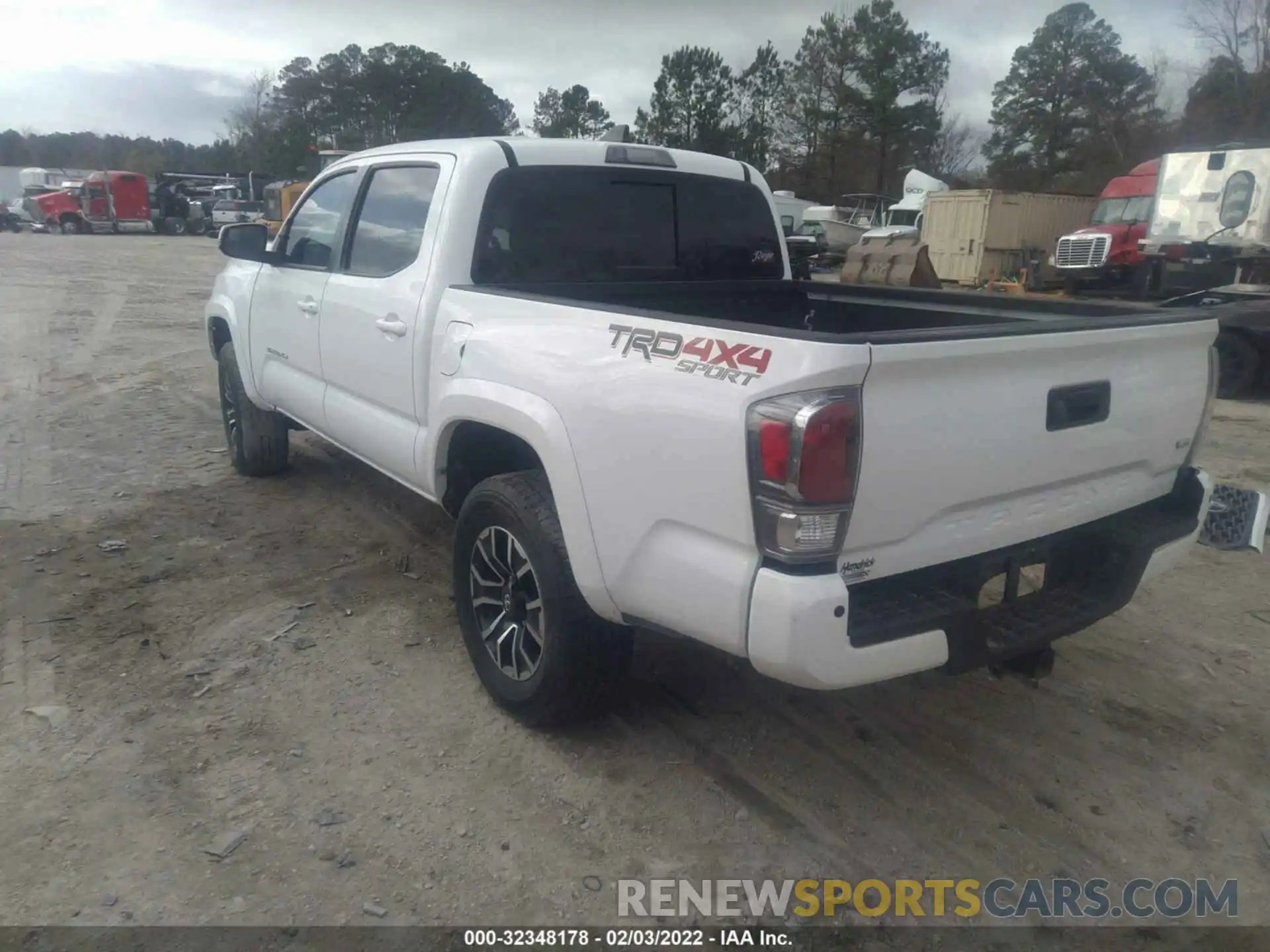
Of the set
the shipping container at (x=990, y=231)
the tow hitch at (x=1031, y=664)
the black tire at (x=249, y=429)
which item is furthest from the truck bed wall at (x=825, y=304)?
the shipping container at (x=990, y=231)

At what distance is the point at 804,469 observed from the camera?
2.26 metres

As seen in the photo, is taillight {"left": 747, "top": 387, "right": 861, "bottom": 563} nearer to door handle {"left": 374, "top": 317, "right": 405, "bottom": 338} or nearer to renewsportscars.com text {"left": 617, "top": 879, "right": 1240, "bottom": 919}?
renewsportscars.com text {"left": 617, "top": 879, "right": 1240, "bottom": 919}

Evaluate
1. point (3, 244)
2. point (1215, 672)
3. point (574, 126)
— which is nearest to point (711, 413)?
point (1215, 672)

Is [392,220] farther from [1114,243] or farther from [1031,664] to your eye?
[1114,243]

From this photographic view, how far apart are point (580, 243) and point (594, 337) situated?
1348 millimetres

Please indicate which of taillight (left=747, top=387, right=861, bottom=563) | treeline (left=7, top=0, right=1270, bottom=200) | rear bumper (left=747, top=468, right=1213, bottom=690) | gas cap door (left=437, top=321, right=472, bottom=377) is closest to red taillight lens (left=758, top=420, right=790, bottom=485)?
taillight (left=747, top=387, right=861, bottom=563)

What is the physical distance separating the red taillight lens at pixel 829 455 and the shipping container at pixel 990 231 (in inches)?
979

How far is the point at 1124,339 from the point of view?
2848 mm

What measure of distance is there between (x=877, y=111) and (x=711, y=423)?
54.1 meters

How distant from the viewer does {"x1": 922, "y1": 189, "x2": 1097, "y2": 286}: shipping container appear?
83.8 ft

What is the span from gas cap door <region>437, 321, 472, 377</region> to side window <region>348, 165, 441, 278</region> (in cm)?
49

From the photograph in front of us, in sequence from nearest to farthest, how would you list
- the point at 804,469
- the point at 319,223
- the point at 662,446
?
the point at 804,469
the point at 662,446
the point at 319,223

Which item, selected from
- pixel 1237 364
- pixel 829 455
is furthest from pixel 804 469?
pixel 1237 364

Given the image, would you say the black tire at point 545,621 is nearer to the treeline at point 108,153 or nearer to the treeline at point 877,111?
the treeline at point 877,111
